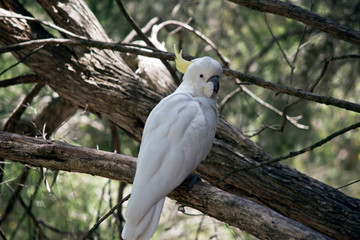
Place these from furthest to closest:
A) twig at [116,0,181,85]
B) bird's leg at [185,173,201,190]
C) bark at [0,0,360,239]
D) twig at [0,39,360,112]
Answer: twig at [116,0,181,85] < bark at [0,0,360,239] < twig at [0,39,360,112] < bird's leg at [185,173,201,190]

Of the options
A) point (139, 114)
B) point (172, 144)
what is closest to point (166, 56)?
point (139, 114)

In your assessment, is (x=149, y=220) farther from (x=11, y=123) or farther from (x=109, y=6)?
(x=109, y=6)

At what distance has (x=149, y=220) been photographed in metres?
1.94

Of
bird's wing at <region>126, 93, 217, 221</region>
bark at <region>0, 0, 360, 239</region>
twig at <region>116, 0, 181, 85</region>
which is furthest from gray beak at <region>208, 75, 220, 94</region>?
twig at <region>116, 0, 181, 85</region>

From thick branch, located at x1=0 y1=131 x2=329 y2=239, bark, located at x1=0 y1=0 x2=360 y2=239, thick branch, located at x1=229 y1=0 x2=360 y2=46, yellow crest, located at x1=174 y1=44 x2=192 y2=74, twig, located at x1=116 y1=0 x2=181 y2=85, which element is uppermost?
thick branch, located at x1=229 y1=0 x2=360 y2=46

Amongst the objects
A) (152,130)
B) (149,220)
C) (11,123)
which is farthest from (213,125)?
(11,123)

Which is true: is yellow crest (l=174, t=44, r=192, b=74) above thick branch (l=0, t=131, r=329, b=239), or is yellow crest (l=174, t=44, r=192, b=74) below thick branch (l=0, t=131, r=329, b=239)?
above

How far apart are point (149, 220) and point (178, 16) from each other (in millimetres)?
3416

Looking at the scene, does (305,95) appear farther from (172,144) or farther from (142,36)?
(142,36)

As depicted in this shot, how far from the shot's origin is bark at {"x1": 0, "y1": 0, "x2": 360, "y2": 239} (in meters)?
2.41

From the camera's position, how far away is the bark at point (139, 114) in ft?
7.91

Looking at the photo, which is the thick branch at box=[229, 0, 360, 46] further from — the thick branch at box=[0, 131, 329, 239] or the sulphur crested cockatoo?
the thick branch at box=[0, 131, 329, 239]

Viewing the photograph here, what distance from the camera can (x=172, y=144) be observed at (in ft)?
6.75

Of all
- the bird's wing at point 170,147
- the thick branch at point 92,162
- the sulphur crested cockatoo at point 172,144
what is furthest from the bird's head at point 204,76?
the thick branch at point 92,162
